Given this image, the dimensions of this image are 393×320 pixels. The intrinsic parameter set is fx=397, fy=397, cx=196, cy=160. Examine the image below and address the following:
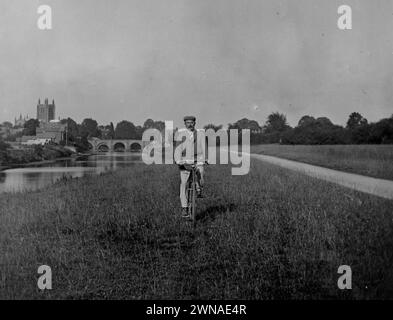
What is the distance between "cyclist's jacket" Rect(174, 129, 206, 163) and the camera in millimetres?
7324

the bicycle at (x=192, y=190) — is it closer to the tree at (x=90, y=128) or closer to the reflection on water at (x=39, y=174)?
Result: the reflection on water at (x=39, y=174)

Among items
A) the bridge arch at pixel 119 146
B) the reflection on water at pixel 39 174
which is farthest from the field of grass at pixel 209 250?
the bridge arch at pixel 119 146

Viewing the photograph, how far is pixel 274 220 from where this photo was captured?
759 centimetres

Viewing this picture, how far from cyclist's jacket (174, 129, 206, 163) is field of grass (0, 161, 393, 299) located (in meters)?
1.29

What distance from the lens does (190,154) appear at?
747cm

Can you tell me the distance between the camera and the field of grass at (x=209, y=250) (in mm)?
4434

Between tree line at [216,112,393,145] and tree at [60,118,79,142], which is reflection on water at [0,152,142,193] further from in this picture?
tree at [60,118,79,142]

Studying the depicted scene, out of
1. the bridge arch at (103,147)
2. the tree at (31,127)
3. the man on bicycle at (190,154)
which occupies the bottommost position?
the man on bicycle at (190,154)

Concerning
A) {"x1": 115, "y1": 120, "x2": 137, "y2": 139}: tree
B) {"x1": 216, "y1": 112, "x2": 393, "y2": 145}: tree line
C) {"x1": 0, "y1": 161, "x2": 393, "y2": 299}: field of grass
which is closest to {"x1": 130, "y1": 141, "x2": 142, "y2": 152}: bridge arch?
{"x1": 115, "y1": 120, "x2": 137, "y2": 139}: tree

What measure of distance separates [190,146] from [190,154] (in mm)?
177

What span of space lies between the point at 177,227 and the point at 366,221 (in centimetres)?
341

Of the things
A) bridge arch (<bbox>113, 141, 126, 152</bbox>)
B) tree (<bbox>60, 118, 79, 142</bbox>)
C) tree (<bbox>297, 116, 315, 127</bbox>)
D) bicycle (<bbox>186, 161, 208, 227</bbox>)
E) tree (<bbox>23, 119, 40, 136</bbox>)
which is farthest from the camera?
tree (<bbox>23, 119, 40, 136</bbox>)

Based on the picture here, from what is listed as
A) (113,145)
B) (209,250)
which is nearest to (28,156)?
(209,250)

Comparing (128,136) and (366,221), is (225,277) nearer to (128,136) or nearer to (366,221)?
(366,221)
